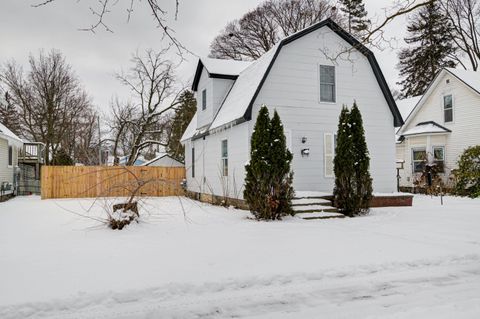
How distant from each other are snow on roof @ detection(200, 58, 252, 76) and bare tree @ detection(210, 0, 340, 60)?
39.0ft

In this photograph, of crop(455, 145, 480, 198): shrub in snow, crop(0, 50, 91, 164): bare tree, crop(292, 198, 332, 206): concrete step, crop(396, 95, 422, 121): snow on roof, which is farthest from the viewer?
crop(0, 50, 91, 164): bare tree

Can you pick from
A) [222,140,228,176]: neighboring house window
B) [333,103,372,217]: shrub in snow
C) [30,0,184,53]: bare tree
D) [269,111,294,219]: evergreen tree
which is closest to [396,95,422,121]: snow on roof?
[333,103,372,217]: shrub in snow

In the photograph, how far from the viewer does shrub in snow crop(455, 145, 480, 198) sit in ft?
49.1

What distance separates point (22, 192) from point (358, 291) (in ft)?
72.6

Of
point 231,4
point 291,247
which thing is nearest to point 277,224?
point 291,247

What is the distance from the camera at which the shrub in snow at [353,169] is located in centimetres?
975

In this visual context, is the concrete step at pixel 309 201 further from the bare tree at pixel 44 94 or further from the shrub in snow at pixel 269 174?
the bare tree at pixel 44 94

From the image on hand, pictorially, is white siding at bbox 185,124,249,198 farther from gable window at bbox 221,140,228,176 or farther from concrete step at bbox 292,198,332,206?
concrete step at bbox 292,198,332,206

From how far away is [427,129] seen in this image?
59.7 feet

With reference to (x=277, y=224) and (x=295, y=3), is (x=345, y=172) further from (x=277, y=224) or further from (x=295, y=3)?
(x=295, y=3)

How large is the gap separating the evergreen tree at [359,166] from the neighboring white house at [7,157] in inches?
570

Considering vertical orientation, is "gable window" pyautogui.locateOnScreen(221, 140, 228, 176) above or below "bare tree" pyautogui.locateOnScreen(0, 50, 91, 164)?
below

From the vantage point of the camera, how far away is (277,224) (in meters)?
8.21

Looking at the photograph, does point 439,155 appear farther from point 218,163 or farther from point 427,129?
point 218,163
